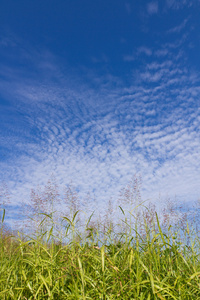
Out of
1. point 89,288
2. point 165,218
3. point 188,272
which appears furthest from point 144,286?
point 165,218

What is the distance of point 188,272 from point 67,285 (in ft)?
4.45

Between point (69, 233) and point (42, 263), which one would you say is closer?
point (42, 263)

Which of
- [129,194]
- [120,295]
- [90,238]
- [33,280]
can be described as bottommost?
[120,295]

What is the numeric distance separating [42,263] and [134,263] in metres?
1.00

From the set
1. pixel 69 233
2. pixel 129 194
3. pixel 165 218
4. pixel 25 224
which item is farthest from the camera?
pixel 25 224

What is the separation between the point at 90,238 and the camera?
3.21 m

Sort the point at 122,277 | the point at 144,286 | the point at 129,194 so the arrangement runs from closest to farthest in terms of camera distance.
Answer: the point at 144,286, the point at 122,277, the point at 129,194

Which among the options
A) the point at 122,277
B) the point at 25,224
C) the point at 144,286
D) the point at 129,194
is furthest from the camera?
the point at 25,224

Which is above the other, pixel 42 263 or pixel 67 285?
pixel 42 263

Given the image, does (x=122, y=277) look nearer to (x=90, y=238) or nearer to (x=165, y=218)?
(x=90, y=238)

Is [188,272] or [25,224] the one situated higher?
[25,224]

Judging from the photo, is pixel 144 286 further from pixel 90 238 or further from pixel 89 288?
pixel 90 238

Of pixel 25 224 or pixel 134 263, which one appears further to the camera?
pixel 25 224

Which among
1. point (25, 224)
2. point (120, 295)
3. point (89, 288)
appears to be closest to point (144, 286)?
point (120, 295)
